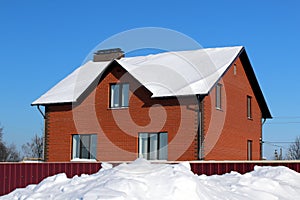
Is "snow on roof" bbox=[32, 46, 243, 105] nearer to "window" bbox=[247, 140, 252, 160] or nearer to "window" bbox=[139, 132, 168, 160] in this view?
"window" bbox=[139, 132, 168, 160]

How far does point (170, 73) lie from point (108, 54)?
5143 mm

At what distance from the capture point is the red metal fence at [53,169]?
1359 centimetres

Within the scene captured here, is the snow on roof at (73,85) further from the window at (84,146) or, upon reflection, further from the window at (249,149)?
the window at (249,149)

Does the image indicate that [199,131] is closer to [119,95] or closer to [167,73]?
[167,73]

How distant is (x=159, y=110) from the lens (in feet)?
77.2

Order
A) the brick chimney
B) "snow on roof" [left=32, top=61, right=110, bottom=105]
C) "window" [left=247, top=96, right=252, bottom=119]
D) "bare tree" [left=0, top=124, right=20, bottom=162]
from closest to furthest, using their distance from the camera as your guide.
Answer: "snow on roof" [left=32, top=61, right=110, bottom=105], "window" [left=247, top=96, right=252, bottom=119], the brick chimney, "bare tree" [left=0, top=124, right=20, bottom=162]

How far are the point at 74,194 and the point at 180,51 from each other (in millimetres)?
19725

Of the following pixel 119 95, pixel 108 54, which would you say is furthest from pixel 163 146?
pixel 108 54

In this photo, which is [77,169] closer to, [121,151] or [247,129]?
[121,151]

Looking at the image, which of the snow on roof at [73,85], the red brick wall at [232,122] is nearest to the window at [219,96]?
the red brick wall at [232,122]

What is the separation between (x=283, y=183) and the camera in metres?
10.8

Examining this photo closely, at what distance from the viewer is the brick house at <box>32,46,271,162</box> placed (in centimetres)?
2283

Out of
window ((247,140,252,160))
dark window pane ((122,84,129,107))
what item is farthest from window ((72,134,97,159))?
window ((247,140,252,160))

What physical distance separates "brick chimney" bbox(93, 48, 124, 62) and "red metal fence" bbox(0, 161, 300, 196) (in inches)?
496
